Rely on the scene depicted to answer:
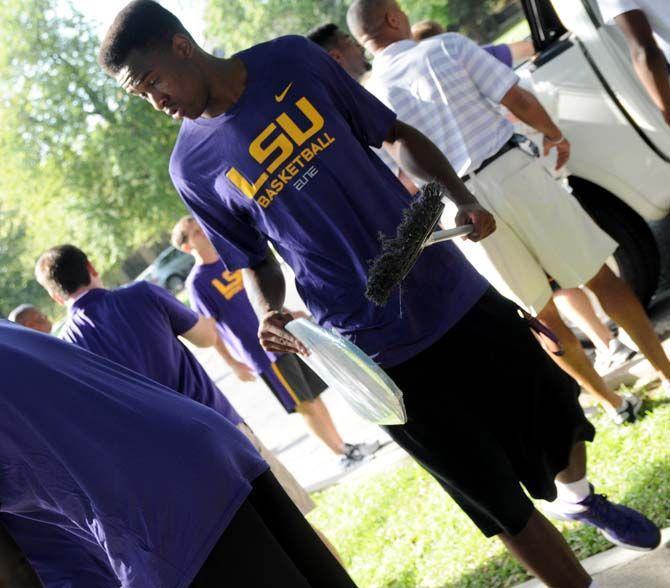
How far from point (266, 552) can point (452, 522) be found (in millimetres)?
2002

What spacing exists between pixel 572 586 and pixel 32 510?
1.62m

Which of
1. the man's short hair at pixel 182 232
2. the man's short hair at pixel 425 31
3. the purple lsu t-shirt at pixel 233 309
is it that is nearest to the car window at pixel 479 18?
the man's short hair at pixel 425 31

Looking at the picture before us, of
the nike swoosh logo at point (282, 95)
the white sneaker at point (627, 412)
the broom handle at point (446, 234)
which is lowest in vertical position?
the white sneaker at point (627, 412)

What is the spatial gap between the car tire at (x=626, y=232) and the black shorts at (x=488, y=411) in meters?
2.19

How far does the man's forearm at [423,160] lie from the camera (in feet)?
8.98

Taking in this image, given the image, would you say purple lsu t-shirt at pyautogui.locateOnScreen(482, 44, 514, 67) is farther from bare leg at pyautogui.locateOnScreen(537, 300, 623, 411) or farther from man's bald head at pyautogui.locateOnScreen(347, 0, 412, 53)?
bare leg at pyautogui.locateOnScreen(537, 300, 623, 411)

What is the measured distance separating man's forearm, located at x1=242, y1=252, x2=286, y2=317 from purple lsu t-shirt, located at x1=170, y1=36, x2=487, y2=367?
25cm

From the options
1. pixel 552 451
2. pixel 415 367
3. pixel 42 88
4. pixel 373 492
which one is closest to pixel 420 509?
pixel 373 492

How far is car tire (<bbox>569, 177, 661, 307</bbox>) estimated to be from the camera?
15.4 ft

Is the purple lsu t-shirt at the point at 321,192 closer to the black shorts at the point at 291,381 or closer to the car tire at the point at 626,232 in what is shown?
the car tire at the point at 626,232

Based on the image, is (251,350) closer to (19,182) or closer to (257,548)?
(257,548)

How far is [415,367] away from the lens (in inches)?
102

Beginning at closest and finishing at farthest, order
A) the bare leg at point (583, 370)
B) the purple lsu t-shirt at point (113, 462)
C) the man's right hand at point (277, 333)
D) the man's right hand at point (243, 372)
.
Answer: the purple lsu t-shirt at point (113, 462), the man's right hand at point (277, 333), the bare leg at point (583, 370), the man's right hand at point (243, 372)

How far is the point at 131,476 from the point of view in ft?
6.51
